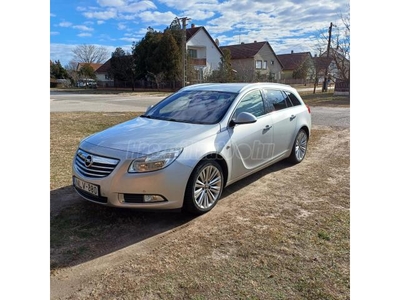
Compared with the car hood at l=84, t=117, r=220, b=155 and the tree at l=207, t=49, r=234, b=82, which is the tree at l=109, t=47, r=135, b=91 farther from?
the car hood at l=84, t=117, r=220, b=155

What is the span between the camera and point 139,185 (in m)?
3.34

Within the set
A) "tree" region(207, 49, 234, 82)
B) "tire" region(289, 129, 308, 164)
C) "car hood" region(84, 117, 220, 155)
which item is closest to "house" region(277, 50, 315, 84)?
"tree" region(207, 49, 234, 82)

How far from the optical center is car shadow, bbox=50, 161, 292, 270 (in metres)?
3.06

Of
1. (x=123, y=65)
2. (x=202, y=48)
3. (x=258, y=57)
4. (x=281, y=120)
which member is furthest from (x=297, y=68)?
(x=281, y=120)

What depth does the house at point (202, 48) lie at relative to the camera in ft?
143

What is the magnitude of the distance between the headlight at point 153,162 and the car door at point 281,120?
7.21ft

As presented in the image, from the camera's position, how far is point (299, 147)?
6.02m

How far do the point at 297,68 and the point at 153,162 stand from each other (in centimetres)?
5873

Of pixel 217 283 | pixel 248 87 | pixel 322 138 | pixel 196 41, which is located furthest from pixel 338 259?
pixel 196 41

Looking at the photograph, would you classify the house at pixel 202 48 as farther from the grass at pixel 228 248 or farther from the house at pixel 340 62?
the grass at pixel 228 248

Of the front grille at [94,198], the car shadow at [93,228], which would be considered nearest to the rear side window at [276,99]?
the car shadow at [93,228]

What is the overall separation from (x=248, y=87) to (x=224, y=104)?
650 millimetres

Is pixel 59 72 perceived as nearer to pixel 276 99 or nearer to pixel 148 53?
pixel 148 53

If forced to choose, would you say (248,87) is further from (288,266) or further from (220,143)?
(288,266)
